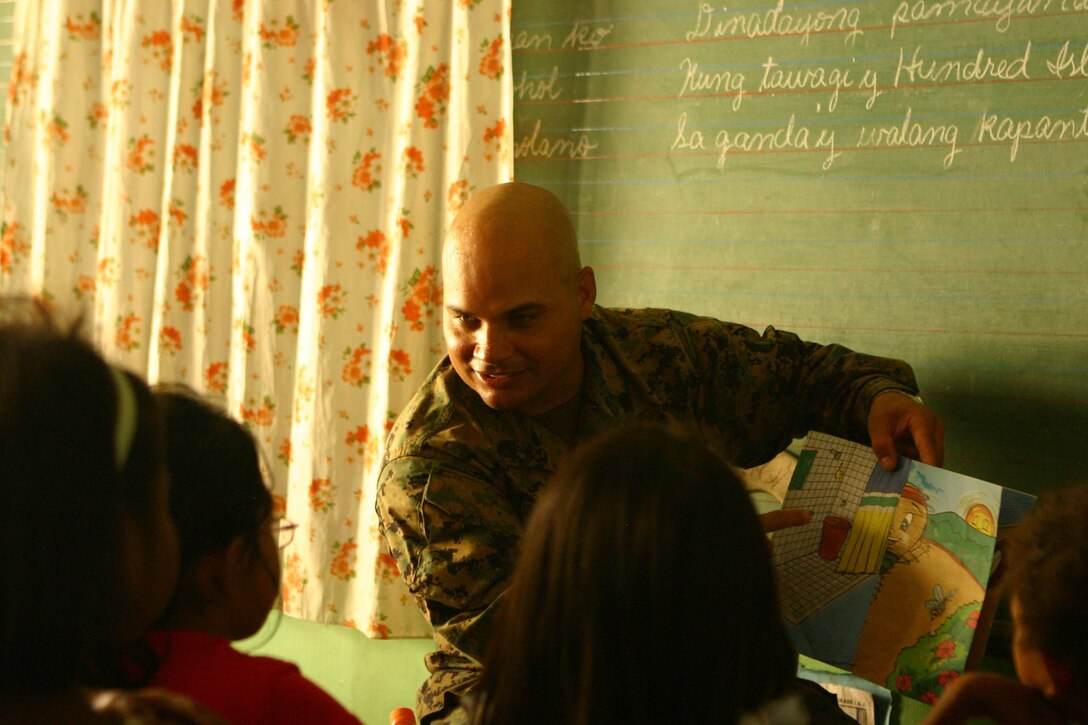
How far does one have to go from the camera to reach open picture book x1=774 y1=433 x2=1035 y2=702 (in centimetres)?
133

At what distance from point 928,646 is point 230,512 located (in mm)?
893

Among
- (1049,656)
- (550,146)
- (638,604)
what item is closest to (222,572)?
(638,604)

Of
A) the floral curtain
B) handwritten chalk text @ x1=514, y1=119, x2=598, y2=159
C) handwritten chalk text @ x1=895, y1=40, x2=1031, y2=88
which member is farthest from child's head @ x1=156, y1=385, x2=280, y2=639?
handwritten chalk text @ x1=895, y1=40, x2=1031, y2=88

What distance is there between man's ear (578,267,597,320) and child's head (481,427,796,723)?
33.7 inches

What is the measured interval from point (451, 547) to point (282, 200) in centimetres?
115

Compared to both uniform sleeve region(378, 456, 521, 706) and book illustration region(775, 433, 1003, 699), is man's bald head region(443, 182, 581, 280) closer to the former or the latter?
uniform sleeve region(378, 456, 521, 706)

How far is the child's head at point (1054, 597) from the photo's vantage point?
0.91m

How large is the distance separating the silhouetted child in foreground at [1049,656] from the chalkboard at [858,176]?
2.81 feet

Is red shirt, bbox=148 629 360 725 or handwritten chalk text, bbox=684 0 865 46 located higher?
handwritten chalk text, bbox=684 0 865 46

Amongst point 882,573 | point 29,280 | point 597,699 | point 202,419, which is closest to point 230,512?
point 202,419

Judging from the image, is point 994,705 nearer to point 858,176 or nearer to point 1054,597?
point 1054,597

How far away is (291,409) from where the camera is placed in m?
2.39

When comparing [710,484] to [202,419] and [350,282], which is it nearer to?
[202,419]

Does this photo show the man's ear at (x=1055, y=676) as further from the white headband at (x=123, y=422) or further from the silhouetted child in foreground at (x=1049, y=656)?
the white headband at (x=123, y=422)
